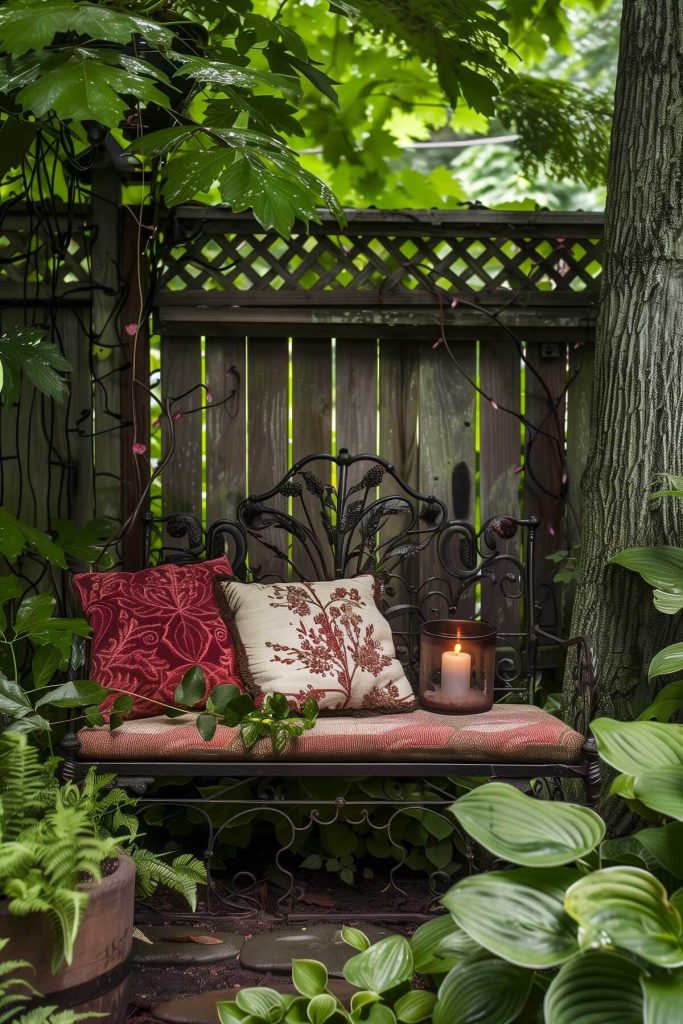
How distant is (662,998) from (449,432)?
6.42ft

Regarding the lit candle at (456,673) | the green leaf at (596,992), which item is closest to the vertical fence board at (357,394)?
the lit candle at (456,673)

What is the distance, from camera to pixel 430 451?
10.0 feet

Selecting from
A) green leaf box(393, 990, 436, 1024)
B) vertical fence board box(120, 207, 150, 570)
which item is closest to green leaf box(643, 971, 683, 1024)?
green leaf box(393, 990, 436, 1024)

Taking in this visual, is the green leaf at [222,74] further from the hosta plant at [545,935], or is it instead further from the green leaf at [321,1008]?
the green leaf at [321,1008]

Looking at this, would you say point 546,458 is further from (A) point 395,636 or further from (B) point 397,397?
(A) point 395,636

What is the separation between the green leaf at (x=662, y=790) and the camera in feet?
5.07

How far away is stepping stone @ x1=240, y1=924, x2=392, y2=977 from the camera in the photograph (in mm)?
2098

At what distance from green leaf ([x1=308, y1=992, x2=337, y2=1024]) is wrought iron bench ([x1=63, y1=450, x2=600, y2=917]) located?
575 mm

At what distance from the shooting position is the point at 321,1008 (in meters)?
1.71

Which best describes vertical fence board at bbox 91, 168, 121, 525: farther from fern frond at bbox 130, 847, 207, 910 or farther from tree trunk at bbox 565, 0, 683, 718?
tree trunk at bbox 565, 0, 683, 718

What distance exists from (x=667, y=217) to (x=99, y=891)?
86.1 inches

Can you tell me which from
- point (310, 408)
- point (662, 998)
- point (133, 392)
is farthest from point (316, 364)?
point (662, 998)

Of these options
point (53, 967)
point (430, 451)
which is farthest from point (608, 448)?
point (53, 967)

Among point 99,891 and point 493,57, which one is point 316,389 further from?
point 99,891
